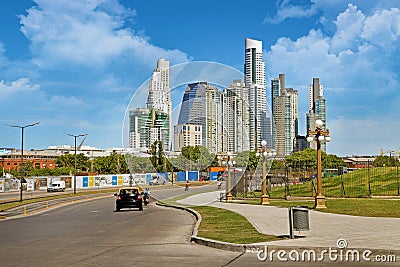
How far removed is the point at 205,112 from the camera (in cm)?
2745

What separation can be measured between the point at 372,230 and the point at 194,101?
13.8m

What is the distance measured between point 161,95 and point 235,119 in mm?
4172

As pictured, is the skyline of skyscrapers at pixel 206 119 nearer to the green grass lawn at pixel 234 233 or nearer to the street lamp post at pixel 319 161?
the street lamp post at pixel 319 161

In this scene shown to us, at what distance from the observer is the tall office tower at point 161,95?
27.7 meters

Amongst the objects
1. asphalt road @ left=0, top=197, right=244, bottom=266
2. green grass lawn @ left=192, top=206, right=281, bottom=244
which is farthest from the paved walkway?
asphalt road @ left=0, top=197, right=244, bottom=266

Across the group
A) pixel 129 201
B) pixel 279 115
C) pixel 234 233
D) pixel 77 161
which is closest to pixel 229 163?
pixel 129 201

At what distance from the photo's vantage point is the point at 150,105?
91.1ft

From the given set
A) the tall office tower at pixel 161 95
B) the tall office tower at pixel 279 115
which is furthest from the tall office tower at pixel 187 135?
the tall office tower at pixel 279 115

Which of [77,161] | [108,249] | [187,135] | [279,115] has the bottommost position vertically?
[108,249]

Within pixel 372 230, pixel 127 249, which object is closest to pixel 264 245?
pixel 127 249

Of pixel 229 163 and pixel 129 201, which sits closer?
pixel 229 163

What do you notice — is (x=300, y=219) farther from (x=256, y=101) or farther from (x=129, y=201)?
(x=129, y=201)

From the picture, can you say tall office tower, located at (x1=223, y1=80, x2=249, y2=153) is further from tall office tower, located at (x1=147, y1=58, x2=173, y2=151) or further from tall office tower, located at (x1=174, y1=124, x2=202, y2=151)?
tall office tower, located at (x1=147, y1=58, x2=173, y2=151)

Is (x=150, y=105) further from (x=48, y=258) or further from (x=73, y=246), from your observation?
(x=48, y=258)
